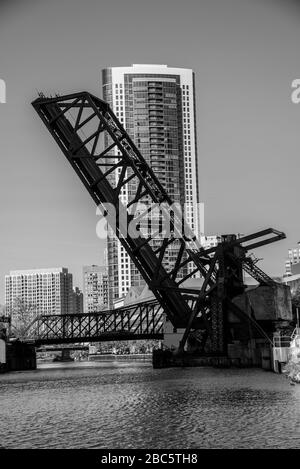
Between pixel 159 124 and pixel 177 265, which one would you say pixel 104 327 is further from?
pixel 159 124

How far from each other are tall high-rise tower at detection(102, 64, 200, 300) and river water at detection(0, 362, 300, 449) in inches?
4880

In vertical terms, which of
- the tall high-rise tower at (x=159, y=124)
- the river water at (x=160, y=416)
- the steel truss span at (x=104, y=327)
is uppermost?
the tall high-rise tower at (x=159, y=124)

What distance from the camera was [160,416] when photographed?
2227 cm

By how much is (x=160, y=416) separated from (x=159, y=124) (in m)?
142

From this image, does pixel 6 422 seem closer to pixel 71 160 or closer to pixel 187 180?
pixel 71 160

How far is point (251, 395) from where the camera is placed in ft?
90.3

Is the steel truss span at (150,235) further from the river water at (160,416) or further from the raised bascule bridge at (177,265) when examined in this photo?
the river water at (160,416)

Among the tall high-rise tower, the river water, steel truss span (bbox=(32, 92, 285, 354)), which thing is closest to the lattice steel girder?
steel truss span (bbox=(32, 92, 285, 354))

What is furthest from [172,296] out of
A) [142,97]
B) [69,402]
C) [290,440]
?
[142,97]

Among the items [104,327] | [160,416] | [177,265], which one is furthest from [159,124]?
[160,416]

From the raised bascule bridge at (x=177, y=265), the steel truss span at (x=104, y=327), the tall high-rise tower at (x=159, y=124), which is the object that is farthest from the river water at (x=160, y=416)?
the tall high-rise tower at (x=159, y=124)

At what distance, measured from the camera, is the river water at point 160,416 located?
17.7 m

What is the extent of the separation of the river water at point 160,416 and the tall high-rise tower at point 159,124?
124 m
